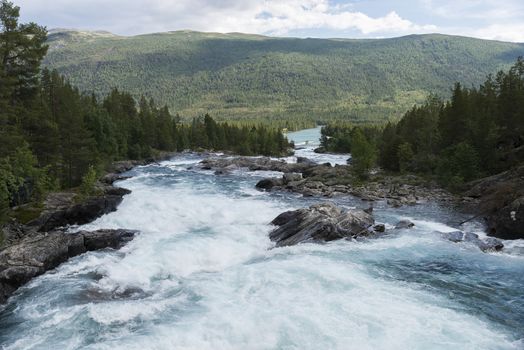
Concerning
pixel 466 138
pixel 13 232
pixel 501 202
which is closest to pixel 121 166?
pixel 13 232

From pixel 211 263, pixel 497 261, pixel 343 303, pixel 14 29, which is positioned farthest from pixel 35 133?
pixel 497 261

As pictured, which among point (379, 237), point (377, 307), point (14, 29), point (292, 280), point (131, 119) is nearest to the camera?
point (377, 307)

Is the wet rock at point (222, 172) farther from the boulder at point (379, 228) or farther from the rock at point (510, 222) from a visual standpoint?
the rock at point (510, 222)

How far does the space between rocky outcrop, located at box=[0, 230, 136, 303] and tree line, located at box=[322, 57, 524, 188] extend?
134ft

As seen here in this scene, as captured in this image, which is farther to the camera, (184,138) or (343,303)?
(184,138)

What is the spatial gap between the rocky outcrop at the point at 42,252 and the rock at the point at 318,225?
460 inches

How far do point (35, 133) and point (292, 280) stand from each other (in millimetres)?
36541

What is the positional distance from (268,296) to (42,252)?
1444 centimetres

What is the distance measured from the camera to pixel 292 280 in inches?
930

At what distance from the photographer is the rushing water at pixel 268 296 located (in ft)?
58.4

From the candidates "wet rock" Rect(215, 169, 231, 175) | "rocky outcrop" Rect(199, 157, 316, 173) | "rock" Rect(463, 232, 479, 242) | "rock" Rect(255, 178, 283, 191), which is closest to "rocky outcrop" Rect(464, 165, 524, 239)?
"rock" Rect(463, 232, 479, 242)

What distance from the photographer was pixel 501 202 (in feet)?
125

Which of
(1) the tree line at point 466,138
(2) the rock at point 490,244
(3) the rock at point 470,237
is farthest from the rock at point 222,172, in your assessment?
(2) the rock at point 490,244

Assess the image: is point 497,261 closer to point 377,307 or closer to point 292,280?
point 377,307
